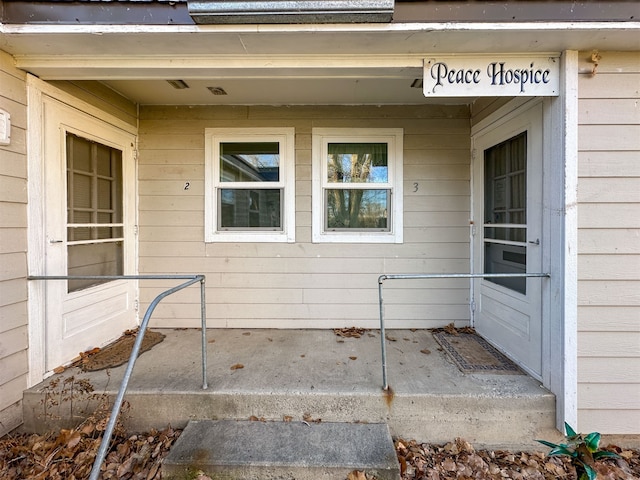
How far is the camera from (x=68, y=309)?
2.52 meters

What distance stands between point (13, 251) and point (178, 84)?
1868 millimetres

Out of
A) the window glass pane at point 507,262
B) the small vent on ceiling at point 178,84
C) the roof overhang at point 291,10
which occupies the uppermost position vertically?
the small vent on ceiling at point 178,84

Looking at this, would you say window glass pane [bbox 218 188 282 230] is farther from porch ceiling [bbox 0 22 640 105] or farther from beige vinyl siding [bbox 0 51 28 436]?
beige vinyl siding [bbox 0 51 28 436]

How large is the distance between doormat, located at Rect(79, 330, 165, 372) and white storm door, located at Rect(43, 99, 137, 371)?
82mm

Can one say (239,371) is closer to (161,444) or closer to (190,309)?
(161,444)

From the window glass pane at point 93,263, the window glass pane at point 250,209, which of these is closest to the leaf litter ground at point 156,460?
the window glass pane at point 93,263

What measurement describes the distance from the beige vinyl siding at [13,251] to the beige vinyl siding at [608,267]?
385cm

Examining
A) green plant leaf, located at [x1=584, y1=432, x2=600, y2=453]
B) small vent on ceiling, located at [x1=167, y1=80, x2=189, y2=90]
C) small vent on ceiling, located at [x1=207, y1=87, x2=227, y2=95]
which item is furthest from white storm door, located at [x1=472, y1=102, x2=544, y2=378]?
small vent on ceiling, located at [x1=167, y1=80, x2=189, y2=90]

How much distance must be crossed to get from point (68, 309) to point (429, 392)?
2.94m

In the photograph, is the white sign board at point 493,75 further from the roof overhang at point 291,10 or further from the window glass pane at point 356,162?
the window glass pane at point 356,162

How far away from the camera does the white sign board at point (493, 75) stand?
2059 mm

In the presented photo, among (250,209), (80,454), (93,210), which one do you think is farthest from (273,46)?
(80,454)

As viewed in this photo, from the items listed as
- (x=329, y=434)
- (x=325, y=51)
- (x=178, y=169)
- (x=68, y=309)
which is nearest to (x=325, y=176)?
(x=325, y=51)

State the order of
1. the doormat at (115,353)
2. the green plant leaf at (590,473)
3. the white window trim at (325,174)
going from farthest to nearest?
1. the white window trim at (325,174)
2. the doormat at (115,353)
3. the green plant leaf at (590,473)
